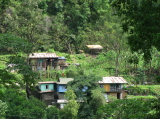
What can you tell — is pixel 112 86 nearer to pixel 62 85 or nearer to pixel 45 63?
pixel 62 85

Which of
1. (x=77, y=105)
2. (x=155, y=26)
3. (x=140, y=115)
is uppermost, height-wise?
(x=155, y=26)

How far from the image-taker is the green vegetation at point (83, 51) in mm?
7148

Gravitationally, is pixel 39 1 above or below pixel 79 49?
above

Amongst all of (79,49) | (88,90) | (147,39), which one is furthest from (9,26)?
(147,39)

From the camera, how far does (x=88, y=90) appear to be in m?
18.6

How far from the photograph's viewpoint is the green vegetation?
7.15m

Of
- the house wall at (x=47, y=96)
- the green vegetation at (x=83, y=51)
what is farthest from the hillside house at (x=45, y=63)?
the house wall at (x=47, y=96)

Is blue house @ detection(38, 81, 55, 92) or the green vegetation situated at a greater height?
the green vegetation

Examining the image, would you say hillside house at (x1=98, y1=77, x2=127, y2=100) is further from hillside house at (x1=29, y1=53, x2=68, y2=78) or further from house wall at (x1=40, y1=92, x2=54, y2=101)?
hillside house at (x1=29, y1=53, x2=68, y2=78)

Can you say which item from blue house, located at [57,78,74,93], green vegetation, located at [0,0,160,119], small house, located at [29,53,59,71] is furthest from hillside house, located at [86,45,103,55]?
blue house, located at [57,78,74,93]

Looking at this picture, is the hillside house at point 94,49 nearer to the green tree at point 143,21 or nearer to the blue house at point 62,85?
the blue house at point 62,85

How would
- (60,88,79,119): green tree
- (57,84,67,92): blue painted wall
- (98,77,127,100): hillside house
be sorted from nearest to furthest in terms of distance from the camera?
1. (60,88,79,119): green tree
2. (57,84,67,92): blue painted wall
3. (98,77,127,100): hillside house

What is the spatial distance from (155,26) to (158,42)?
628mm

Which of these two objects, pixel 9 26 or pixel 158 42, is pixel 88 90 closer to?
pixel 158 42
